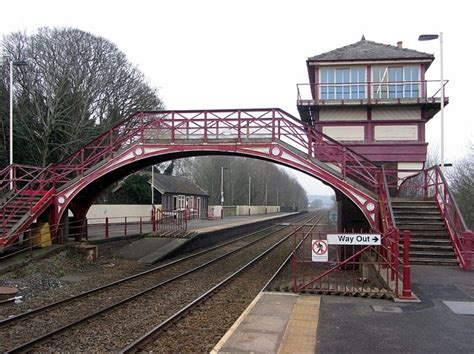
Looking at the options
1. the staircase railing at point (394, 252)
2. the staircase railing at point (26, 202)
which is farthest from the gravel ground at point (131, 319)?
the staircase railing at point (26, 202)

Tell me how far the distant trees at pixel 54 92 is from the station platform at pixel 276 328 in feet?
88.2

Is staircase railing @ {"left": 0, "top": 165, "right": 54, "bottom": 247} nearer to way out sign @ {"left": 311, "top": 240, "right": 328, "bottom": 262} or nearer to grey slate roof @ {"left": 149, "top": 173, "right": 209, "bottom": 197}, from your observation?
way out sign @ {"left": 311, "top": 240, "right": 328, "bottom": 262}

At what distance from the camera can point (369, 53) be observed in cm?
2194

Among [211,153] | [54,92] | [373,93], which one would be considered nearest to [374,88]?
[373,93]

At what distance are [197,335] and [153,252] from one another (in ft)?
41.3

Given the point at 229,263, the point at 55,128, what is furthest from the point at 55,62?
the point at 229,263

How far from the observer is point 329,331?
7.48m

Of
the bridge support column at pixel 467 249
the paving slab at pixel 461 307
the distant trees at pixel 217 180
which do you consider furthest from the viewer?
the distant trees at pixel 217 180

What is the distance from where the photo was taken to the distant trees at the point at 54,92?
3306 cm

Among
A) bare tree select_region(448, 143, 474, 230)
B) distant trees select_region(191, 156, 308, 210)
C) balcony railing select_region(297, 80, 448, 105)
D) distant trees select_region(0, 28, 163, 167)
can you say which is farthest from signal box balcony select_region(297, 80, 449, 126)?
distant trees select_region(191, 156, 308, 210)

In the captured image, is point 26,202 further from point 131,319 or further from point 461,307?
point 461,307

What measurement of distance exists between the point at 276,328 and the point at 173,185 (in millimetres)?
44674

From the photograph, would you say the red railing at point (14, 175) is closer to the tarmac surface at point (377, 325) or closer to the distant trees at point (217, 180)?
the tarmac surface at point (377, 325)

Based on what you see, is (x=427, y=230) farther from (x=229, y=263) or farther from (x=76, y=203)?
(x=76, y=203)
